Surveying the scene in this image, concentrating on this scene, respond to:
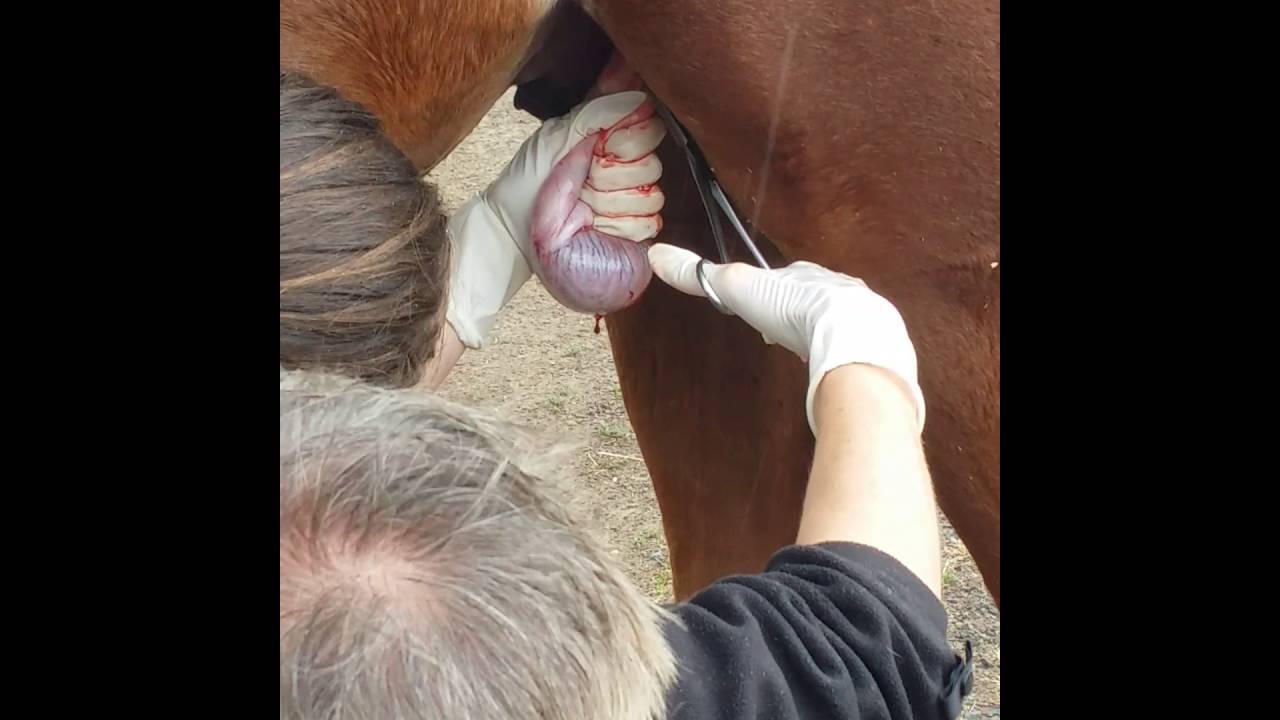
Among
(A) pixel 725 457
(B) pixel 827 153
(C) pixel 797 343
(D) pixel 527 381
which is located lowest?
(D) pixel 527 381

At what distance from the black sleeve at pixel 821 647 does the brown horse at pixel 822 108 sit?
390mm

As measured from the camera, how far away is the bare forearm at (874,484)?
2.04 feet

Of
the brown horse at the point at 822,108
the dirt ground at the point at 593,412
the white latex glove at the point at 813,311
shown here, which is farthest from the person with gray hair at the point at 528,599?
the dirt ground at the point at 593,412

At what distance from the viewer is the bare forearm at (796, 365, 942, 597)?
623 mm

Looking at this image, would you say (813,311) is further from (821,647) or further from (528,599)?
(528,599)

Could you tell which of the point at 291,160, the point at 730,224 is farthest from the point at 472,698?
the point at 730,224

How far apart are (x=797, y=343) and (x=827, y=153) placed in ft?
0.58

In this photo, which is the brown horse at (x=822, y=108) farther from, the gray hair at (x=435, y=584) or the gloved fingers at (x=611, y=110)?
the gray hair at (x=435, y=584)

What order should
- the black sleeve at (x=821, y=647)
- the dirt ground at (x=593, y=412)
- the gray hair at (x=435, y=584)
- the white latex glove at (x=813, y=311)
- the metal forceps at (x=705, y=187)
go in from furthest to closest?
the dirt ground at (x=593, y=412) → the metal forceps at (x=705, y=187) → the white latex glove at (x=813, y=311) → the black sleeve at (x=821, y=647) → the gray hair at (x=435, y=584)

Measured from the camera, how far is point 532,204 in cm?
114

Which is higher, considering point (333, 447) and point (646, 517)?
point (333, 447)

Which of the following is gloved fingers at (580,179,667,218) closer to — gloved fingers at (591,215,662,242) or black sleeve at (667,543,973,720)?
gloved fingers at (591,215,662,242)

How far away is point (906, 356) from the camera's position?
32.4 inches

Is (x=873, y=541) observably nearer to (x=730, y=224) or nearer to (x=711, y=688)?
(x=711, y=688)
